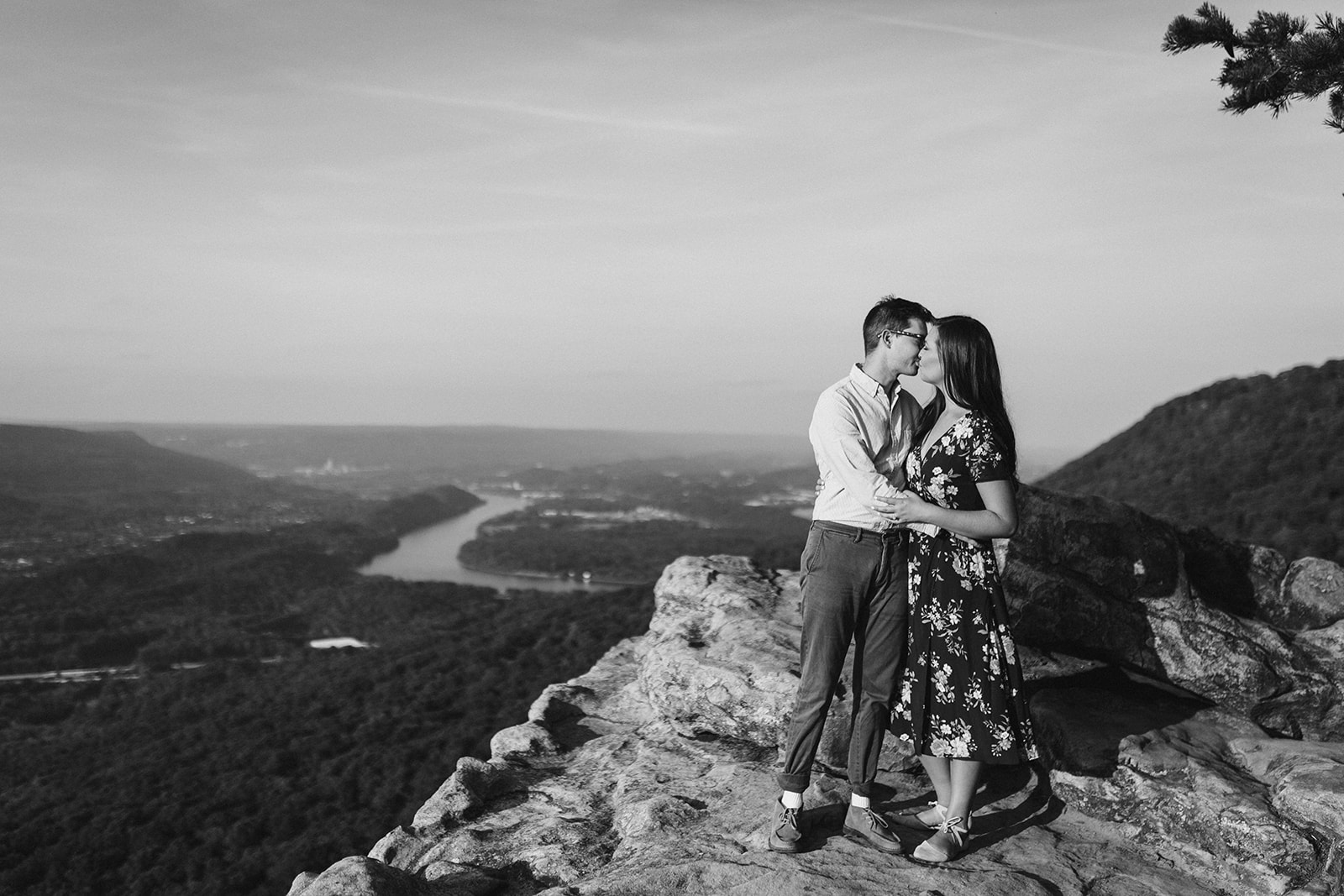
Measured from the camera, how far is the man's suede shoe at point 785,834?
479 centimetres

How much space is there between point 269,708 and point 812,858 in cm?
3374

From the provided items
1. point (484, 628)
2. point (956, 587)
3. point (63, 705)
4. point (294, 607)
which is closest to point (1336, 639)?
point (956, 587)

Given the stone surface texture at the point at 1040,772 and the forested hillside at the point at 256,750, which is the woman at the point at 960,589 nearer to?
the stone surface texture at the point at 1040,772

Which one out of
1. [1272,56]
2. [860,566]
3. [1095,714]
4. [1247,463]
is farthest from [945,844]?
[1247,463]

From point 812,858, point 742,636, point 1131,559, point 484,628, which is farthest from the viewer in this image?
point 484,628

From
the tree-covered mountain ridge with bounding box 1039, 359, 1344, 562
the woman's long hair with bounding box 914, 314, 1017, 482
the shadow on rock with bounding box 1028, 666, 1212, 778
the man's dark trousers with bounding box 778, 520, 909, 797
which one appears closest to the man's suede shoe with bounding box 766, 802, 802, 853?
the man's dark trousers with bounding box 778, 520, 909, 797

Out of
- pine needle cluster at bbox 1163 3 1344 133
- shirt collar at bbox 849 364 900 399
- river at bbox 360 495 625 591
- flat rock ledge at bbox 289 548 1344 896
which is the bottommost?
river at bbox 360 495 625 591

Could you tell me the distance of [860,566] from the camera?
4.72 metres

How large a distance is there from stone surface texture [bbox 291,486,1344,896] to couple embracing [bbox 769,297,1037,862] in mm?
505

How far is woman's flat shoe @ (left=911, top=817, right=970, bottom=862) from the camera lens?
4695 millimetres

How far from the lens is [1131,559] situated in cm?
643

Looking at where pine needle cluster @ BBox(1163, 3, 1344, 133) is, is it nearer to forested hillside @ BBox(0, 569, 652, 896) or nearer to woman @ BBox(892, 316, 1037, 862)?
woman @ BBox(892, 316, 1037, 862)

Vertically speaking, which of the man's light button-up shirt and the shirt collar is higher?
the shirt collar

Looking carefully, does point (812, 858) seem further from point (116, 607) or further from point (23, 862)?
point (116, 607)
